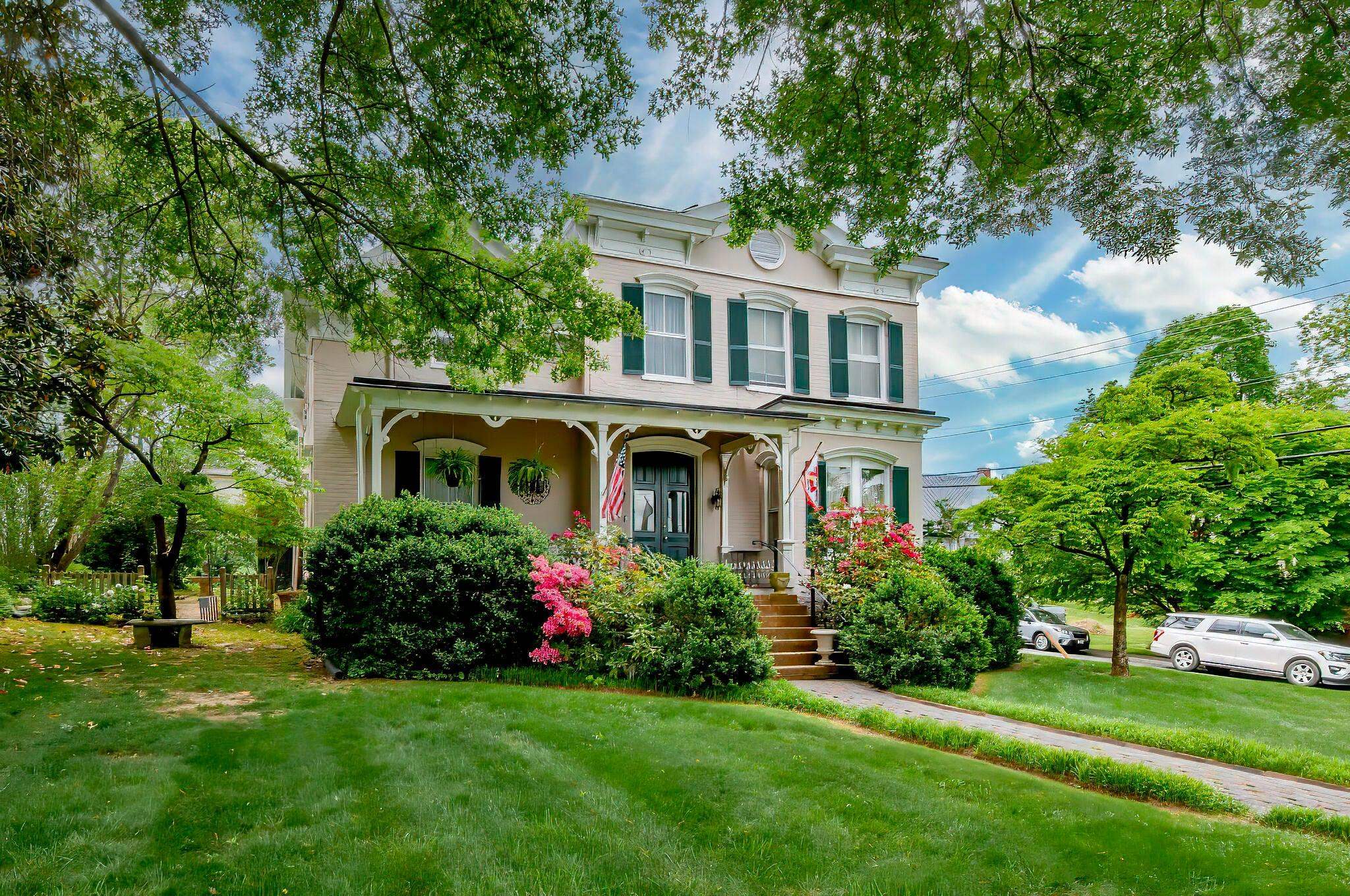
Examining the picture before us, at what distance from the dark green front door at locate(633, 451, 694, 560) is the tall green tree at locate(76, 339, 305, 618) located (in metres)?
6.28

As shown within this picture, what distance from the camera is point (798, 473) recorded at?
15.9m

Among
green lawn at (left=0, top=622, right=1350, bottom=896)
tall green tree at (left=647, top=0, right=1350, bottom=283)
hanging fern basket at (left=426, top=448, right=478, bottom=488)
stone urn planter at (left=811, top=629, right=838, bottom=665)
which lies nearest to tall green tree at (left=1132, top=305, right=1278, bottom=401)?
stone urn planter at (left=811, top=629, right=838, bottom=665)

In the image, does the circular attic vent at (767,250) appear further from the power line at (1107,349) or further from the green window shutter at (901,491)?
the power line at (1107,349)

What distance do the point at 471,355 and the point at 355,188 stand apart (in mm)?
2231

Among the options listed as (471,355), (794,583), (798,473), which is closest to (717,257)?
(798,473)

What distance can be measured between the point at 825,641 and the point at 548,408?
628cm

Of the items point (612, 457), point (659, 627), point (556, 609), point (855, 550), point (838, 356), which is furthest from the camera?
point (838, 356)

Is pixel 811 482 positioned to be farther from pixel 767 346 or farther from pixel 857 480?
pixel 767 346

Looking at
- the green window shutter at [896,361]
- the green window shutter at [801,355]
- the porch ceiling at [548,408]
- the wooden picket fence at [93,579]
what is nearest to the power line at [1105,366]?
the green window shutter at [896,361]

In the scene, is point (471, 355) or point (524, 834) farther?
point (471, 355)

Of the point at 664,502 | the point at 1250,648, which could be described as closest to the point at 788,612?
the point at 664,502

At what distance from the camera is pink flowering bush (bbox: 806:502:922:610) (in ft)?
41.9

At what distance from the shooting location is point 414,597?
30.8ft

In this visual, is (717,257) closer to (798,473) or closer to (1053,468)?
(798,473)
